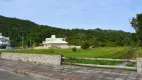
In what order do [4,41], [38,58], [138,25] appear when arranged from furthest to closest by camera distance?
[4,41], [138,25], [38,58]

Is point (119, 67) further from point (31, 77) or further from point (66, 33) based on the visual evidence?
point (66, 33)

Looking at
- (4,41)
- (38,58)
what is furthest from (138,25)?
(4,41)

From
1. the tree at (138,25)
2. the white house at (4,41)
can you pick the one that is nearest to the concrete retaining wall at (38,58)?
the tree at (138,25)

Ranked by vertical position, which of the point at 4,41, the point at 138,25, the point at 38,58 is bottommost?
the point at 38,58

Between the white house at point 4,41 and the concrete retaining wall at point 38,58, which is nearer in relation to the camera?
the concrete retaining wall at point 38,58

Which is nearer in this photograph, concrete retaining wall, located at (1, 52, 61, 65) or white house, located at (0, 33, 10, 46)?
concrete retaining wall, located at (1, 52, 61, 65)

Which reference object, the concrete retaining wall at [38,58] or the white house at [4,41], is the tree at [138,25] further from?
the white house at [4,41]

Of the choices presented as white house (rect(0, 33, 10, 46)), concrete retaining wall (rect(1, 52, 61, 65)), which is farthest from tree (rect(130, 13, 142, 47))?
white house (rect(0, 33, 10, 46))

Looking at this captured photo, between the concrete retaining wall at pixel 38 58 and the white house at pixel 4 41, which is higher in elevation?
the white house at pixel 4 41

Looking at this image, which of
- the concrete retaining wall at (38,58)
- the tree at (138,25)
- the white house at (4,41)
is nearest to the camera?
the concrete retaining wall at (38,58)

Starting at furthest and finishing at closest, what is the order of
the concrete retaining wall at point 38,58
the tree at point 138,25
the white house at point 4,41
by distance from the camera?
the white house at point 4,41, the tree at point 138,25, the concrete retaining wall at point 38,58

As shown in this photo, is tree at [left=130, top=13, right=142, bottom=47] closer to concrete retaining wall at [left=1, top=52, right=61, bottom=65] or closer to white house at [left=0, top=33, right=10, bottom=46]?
concrete retaining wall at [left=1, top=52, right=61, bottom=65]

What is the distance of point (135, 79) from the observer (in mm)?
10312

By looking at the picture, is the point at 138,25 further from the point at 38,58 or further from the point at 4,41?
the point at 4,41
